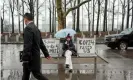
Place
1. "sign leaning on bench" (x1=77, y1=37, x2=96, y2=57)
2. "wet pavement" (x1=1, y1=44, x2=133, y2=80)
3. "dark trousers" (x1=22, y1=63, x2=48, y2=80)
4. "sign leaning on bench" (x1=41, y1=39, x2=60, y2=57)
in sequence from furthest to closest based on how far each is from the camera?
"sign leaning on bench" (x1=41, y1=39, x2=60, y2=57)
"sign leaning on bench" (x1=77, y1=37, x2=96, y2=57)
"wet pavement" (x1=1, y1=44, x2=133, y2=80)
"dark trousers" (x1=22, y1=63, x2=48, y2=80)

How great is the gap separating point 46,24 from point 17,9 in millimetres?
5684

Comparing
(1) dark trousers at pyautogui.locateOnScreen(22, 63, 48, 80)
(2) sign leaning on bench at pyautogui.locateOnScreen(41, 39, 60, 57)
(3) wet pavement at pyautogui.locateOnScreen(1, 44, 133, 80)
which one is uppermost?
(2) sign leaning on bench at pyautogui.locateOnScreen(41, 39, 60, 57)

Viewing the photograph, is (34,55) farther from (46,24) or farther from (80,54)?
(46,24)

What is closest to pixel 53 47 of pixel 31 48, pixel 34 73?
pixel 34 73

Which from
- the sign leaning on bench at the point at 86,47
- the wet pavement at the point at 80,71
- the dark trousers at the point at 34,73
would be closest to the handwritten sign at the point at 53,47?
the wet pavement at the point at 80,71

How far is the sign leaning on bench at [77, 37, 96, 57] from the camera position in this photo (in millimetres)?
13547

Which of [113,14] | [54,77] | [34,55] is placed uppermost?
[113,14]

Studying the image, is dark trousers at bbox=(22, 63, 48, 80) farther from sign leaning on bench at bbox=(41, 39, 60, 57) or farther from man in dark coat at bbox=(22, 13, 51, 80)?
sign leaning on bench at bbox=(41, 39, 60, 57)

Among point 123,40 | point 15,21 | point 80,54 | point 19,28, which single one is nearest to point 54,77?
point 80,54

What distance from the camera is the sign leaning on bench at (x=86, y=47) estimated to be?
13.5 m

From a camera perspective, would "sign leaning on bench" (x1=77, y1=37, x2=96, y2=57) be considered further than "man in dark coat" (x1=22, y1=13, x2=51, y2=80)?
Yes

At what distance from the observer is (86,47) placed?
538 inches

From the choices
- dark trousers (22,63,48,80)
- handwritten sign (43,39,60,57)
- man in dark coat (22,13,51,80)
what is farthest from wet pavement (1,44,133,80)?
man in dark coat (22,13,51,80)

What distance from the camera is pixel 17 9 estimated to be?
52.8m
